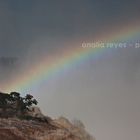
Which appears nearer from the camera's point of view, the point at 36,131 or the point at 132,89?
the point at 36,131

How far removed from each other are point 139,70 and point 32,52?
2.91m

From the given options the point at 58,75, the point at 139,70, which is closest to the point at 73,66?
the point at 58,75

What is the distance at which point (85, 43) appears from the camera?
9.80 m

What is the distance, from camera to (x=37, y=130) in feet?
27.7

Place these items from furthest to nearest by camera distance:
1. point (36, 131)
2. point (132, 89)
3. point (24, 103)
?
point (132, 89)
point (24, 103)
point (36, 131)

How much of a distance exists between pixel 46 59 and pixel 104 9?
206 cm

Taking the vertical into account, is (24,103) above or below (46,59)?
below

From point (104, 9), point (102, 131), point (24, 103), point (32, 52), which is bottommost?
point (102, 131)

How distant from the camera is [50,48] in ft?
32.8

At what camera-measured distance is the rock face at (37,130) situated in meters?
8.18

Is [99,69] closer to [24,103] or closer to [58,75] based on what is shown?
[58,75]

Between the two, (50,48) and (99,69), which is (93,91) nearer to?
(99,69)

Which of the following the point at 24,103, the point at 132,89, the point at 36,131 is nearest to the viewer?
the point at 36,131

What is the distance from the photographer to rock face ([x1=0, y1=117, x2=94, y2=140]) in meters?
8.18
